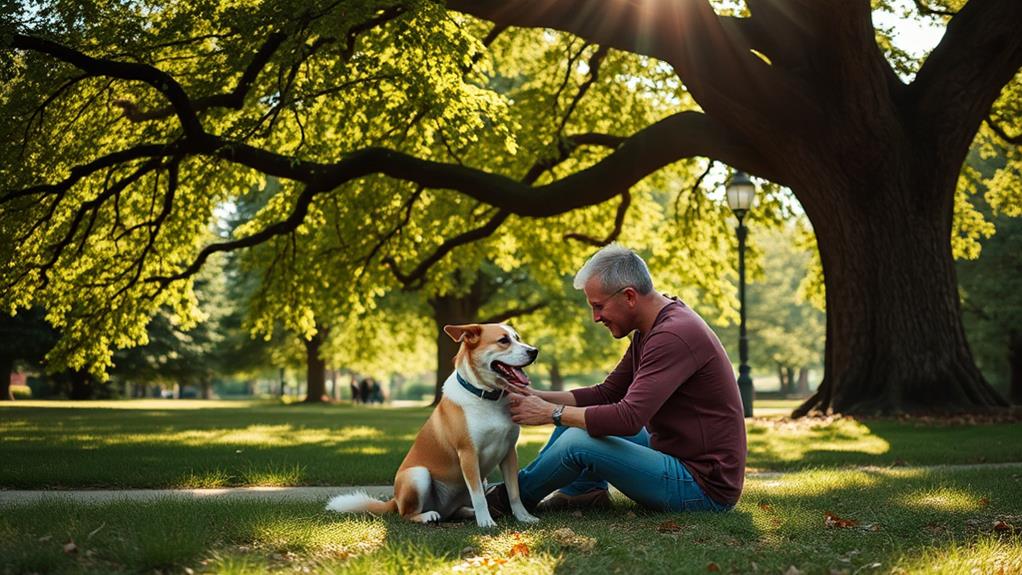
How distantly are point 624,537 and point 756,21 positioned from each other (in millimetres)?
10850

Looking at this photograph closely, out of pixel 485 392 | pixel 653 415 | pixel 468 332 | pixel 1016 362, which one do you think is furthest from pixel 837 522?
pixel 1016 362

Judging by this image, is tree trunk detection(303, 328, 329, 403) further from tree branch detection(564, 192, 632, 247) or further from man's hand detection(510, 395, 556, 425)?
man's hand detection(510, 395, 556, 425)

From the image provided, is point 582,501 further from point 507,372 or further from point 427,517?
point 507,372

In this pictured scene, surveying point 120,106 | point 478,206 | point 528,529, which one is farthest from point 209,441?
point 528,529

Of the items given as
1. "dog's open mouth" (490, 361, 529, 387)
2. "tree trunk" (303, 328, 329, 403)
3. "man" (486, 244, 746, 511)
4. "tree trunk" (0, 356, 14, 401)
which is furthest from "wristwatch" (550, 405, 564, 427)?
"tree trunk" (0, 356, 14, 401)

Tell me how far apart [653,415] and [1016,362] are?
1161 inches

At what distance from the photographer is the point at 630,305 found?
19.7 feet

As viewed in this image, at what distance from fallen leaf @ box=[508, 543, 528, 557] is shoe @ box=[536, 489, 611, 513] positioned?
5.84 ft

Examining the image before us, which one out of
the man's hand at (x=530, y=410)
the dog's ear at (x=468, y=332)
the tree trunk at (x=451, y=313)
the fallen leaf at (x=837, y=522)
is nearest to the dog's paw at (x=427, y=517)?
the man's hand at (x=530, y=410)

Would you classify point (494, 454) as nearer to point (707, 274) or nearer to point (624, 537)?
point (624, 537)

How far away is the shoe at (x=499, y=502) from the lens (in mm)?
6359

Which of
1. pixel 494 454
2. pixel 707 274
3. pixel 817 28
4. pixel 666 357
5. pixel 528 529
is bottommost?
pixel 528 529

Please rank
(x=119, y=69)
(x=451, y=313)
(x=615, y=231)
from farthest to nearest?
(x=451, y=313) < (x=615, y=231) < (x=119, y=69)

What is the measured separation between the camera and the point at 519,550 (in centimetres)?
481
